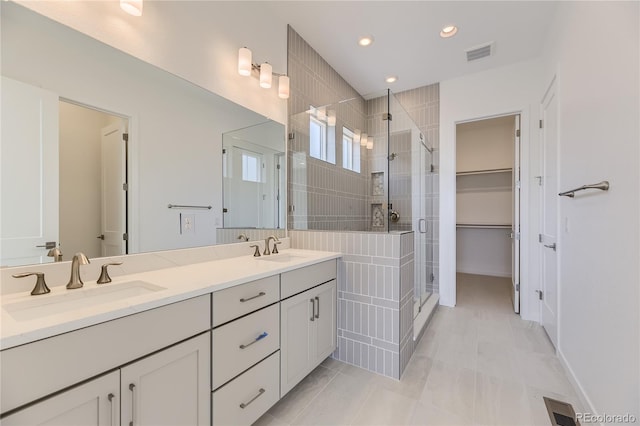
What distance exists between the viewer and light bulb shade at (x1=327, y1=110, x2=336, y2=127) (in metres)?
2.79

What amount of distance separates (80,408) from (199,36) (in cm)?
197

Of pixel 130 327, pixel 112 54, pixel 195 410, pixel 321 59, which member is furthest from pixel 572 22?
pixel 195 410

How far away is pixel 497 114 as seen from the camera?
3.09 meters

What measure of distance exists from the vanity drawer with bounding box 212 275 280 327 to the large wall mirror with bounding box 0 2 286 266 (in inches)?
23.8

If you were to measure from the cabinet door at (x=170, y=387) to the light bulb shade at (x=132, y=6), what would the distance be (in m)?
1.60

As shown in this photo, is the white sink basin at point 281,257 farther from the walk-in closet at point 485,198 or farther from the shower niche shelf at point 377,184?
the walk-in closet at point 485,198

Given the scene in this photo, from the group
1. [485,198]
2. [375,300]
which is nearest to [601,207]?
[375,300]

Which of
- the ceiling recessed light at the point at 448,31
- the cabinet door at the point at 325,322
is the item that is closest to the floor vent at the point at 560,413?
the cabinet door at the point at 325,322

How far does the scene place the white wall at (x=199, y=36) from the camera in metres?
1.24

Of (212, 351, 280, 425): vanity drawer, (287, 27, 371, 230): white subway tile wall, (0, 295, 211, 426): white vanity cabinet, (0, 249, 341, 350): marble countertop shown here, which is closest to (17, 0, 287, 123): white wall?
(287, 27, 371, 230): white subway tile wall

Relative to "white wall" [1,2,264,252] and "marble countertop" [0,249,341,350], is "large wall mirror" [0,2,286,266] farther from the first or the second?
"marble countertop" [0,249,341,350]

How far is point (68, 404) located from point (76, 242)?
72cm

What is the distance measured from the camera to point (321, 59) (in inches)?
116

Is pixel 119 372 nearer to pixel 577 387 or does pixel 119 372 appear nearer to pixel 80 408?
pixel 80 408
